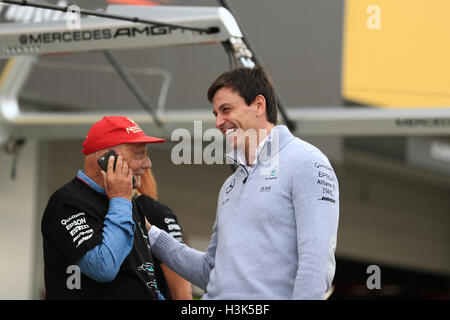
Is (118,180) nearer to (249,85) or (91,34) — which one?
(249,85)

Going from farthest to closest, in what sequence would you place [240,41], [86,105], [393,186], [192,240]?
[393,186], [192,240], [86,105], [240,41]

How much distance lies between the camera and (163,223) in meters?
4.55

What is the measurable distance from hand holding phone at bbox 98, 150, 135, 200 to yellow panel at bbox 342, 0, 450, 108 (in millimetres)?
3238

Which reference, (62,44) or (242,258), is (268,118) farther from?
(62,44)

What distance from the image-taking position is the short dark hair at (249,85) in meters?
3.26

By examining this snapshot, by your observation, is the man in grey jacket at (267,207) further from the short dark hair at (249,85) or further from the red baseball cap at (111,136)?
the red baseball cap at (111,136)

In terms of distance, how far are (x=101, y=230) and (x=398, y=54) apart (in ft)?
14.0

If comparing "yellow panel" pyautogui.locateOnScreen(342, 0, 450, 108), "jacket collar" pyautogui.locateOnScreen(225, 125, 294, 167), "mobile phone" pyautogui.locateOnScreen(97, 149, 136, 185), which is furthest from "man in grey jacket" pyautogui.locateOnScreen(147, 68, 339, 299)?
"yellow panel" pyautogui.locateOnScreen(342, 0, 450, 108)

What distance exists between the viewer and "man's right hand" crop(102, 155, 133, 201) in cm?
336

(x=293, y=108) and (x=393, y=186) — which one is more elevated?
(x=293, y=108)

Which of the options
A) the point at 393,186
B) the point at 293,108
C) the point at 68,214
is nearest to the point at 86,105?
the point at 293,108

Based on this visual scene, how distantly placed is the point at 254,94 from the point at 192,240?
10.0m

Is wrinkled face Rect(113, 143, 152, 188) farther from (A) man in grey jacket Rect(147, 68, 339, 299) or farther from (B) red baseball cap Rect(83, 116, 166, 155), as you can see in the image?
(A) man in grey jacket Rect(147, 68, 339, 299)

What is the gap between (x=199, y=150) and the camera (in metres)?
7.97
